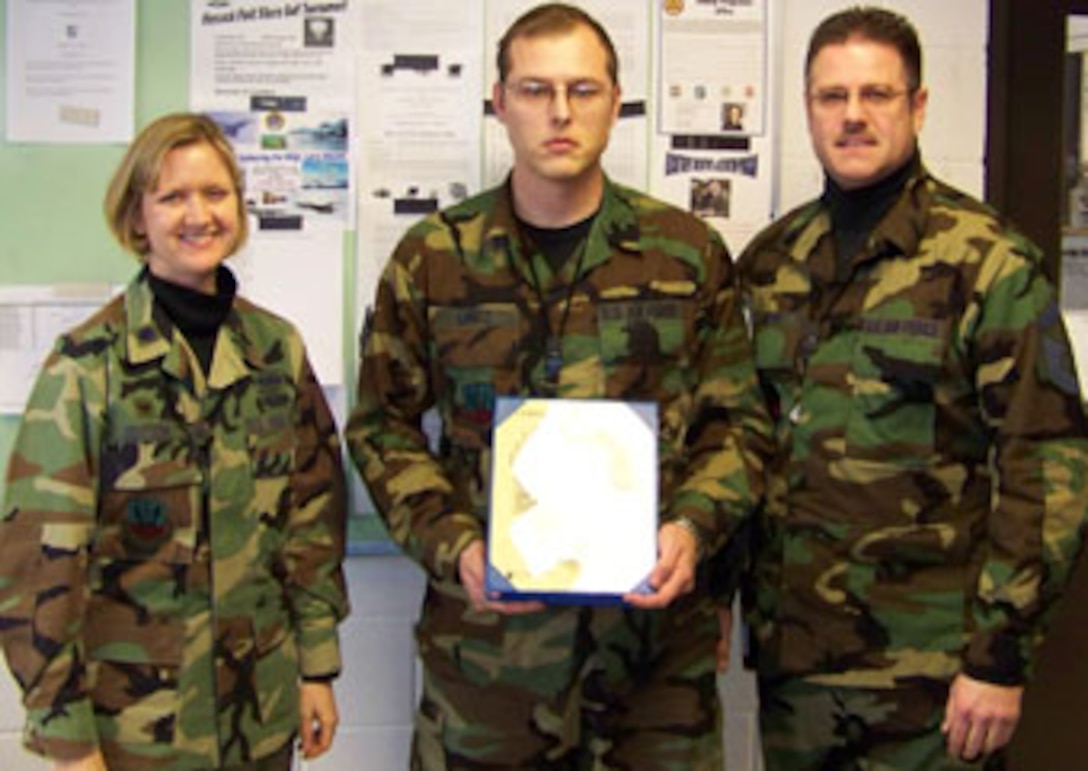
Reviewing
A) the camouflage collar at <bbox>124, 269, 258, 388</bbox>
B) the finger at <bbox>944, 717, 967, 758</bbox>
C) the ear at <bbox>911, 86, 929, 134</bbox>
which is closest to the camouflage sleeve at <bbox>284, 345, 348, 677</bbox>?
the camouflage collar at <bbox>124, 269, 258, 388</bbox>

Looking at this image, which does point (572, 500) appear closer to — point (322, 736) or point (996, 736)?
point (322, 736)

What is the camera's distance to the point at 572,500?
1587 mm

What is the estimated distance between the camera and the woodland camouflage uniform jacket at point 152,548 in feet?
4.70

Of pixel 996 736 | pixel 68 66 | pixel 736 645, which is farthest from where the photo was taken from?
pixel 736 645

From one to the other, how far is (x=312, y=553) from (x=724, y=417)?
68 centimetres

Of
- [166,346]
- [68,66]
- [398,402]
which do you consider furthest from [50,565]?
[68,66]

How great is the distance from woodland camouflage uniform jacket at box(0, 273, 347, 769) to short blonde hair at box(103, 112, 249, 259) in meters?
0.08

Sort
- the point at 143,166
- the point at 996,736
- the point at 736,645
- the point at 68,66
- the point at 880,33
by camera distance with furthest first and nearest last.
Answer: the point at 736,645, the point at 68,66, the point at 880,33, the point at 996,736, the point at 143,166

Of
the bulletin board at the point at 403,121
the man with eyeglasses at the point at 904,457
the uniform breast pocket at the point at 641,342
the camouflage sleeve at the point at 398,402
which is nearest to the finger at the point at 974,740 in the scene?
the man with eyeglasses at the point at 904,457

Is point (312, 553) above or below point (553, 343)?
below

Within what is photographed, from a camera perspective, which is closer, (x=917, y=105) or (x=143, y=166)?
(x=143, y=166)

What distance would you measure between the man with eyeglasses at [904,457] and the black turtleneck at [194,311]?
0.90 meters

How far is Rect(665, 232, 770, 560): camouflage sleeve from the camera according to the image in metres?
1.71

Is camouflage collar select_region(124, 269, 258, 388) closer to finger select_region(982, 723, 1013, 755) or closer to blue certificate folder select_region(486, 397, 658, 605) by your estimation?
blue certificate folder select_region(486, 397, 658, 605)
